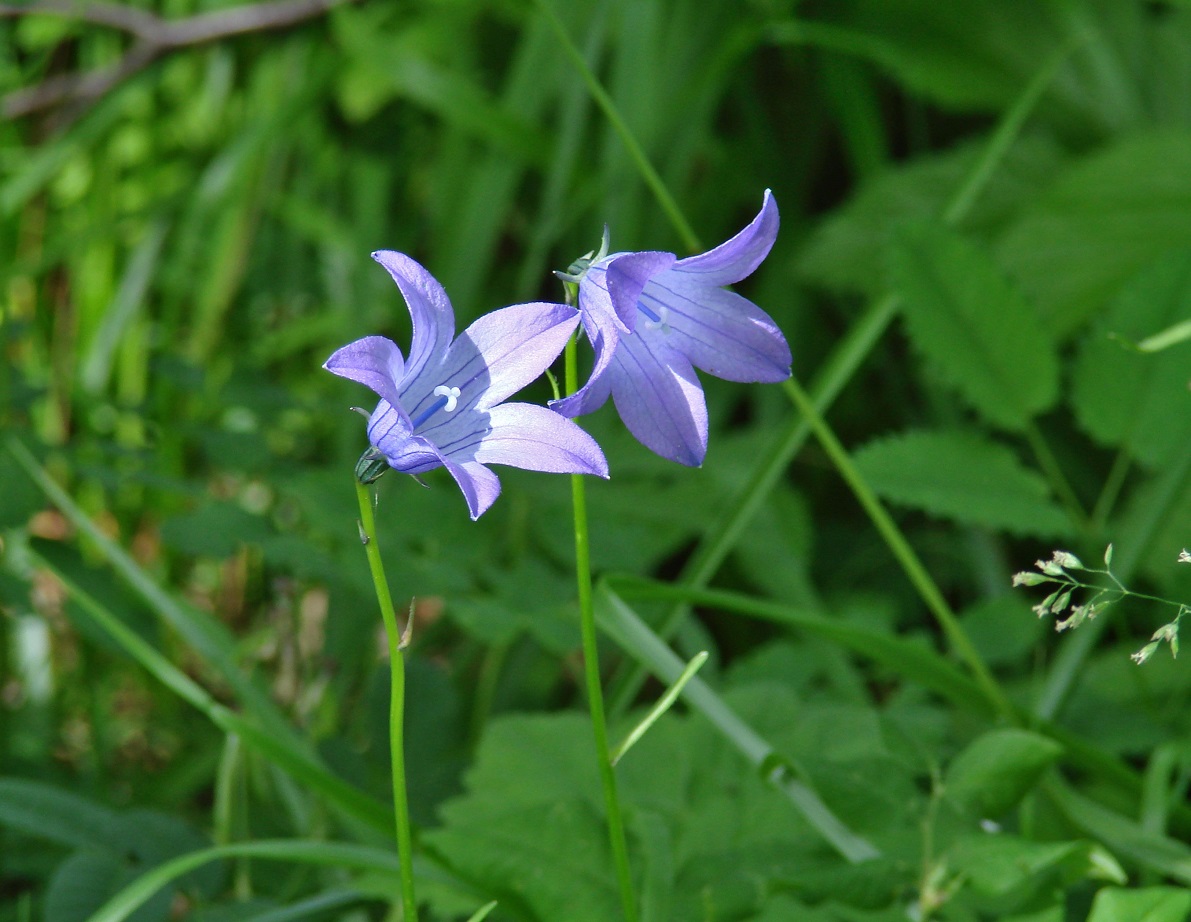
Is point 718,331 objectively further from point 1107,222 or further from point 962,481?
point 1107,222

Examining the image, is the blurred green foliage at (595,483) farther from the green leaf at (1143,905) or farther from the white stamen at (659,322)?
the white stamen at (659,322)

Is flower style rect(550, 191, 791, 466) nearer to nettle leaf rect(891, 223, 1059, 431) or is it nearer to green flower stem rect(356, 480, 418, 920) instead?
green flower stem rect(356, 480, 418, 920)

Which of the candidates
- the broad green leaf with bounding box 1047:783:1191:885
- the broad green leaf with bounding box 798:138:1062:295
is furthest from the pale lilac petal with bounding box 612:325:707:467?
the broad green leaf with bounding box 798:138:1062:295

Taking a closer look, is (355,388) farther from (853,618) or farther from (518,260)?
(853,618)

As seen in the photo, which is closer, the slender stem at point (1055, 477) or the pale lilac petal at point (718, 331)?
the pale lilac petal at point (718, 331)

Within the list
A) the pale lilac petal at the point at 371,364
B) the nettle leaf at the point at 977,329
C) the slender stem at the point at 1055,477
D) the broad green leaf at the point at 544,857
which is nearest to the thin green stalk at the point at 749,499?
the nettle leaf at the point at 977,329

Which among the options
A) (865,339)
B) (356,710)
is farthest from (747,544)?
(356,710)
